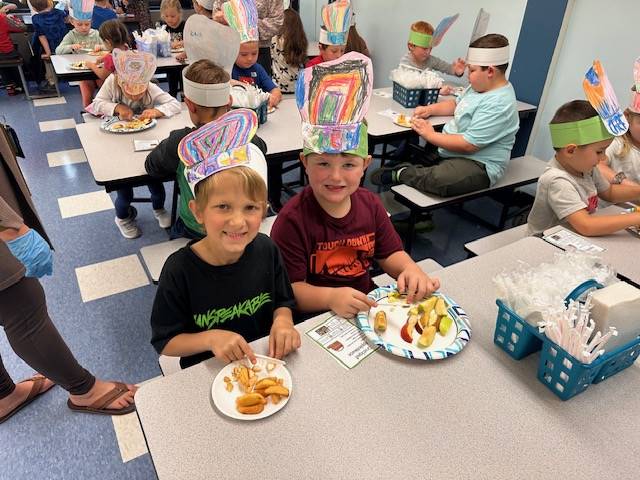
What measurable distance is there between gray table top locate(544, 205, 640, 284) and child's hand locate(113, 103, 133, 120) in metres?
2.13

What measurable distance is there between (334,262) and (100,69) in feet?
9.83

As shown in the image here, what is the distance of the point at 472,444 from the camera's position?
0.83 m

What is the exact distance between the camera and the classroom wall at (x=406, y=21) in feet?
10.8

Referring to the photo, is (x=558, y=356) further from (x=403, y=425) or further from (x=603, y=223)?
(x=603, y=223)

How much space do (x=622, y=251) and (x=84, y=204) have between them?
318 centimetres

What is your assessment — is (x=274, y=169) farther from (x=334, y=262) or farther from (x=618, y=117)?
(x=618, y=117)

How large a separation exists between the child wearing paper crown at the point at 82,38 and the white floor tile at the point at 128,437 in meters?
3.04

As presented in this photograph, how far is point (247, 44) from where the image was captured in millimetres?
2680

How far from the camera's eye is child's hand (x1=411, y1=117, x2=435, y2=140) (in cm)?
250

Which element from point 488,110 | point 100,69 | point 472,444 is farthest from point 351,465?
point 100,69

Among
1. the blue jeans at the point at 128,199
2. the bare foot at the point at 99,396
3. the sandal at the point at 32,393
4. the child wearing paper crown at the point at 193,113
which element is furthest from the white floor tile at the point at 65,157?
the bare foot at the point at 99,396

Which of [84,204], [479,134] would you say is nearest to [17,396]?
[84,204]

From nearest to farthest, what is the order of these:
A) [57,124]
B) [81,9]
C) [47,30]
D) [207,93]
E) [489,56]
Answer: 1. [207,93]
2. [489,56]
3. [81,9]
4. [57,124]
5. [47,30]

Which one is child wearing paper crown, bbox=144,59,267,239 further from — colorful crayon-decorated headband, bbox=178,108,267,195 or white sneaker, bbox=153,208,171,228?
white sneaker, bbox=153,208,171,228
